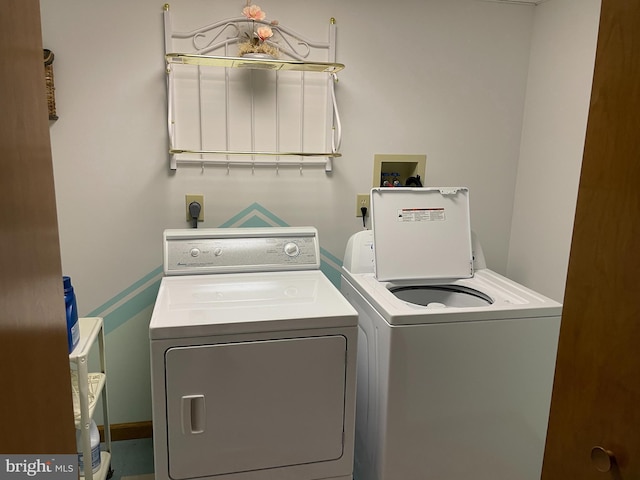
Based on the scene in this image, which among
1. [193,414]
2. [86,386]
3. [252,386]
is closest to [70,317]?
[86,386]

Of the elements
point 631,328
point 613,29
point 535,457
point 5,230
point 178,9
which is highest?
point 178,9

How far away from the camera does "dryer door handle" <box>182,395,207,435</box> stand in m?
1.55

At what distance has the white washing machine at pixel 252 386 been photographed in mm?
1537

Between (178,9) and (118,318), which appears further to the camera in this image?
(118,318)

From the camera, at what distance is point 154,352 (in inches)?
59.2

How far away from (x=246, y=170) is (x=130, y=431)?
1.44 m

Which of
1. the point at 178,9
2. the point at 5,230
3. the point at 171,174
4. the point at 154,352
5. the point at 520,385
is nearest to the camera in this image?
the point at 5,230

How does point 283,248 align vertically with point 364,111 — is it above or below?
below

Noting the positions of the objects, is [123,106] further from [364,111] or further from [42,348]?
[42,348]

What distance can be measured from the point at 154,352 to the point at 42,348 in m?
0.76

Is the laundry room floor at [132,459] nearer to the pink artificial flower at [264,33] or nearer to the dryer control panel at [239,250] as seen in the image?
the dryer control panel at [239,250]

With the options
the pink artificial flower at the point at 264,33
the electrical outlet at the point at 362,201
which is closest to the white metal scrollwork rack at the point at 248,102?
the pink artificial flower at the point at 264,33

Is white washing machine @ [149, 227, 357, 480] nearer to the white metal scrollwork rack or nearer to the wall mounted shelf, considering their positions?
the white metal scrollwork rack

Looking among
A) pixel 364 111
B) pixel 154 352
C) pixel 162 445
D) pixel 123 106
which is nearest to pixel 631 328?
pixel 154 352
